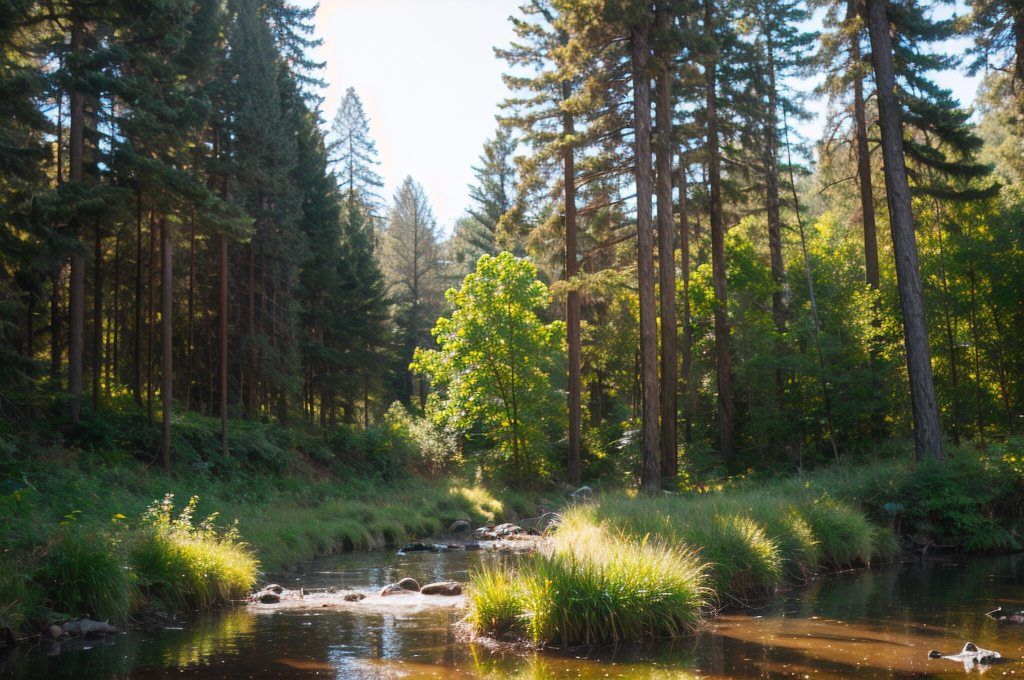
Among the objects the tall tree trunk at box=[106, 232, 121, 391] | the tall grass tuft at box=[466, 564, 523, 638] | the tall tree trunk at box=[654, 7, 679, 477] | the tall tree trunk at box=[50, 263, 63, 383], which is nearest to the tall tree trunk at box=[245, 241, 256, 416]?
the tall tree trunk at box=[106, 232, 121, 391]

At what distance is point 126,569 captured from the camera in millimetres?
9133

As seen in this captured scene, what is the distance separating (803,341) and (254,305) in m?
19.1

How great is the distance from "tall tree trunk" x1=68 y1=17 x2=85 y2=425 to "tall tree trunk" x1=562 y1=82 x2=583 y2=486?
13.1m

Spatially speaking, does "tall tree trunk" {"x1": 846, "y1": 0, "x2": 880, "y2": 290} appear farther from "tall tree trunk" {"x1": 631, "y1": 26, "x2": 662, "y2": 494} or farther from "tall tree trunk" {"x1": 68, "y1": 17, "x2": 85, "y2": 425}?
"tall tree trunk" {"x1": 68, "y1": 17, "x2": 85, "y2": 425}

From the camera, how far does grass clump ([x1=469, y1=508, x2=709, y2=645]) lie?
7.91 meters

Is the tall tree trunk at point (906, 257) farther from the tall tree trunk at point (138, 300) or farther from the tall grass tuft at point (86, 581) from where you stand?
the tall tree trunk at point (138, 300)

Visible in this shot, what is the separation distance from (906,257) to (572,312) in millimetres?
10674

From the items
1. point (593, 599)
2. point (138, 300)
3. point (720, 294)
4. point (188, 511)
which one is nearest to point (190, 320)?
point (138, 300)

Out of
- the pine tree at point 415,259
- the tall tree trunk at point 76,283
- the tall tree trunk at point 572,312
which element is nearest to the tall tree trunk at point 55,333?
the tall tree trunk at point 76,283

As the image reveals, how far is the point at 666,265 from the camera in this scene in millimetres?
19312

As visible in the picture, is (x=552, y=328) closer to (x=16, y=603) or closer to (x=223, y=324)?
(x=223, y=324)

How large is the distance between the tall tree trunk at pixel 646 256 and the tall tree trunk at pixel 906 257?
530cm

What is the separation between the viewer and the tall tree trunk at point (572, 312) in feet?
78.9

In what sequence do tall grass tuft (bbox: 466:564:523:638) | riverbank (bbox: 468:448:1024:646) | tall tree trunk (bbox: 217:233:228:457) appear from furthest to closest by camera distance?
tall tree trunk (bbox: 217:233:228:457)
tall grass tuft (bbox: 466:564:523:638)
riverbank (bbox: 468:448:1024:646)
